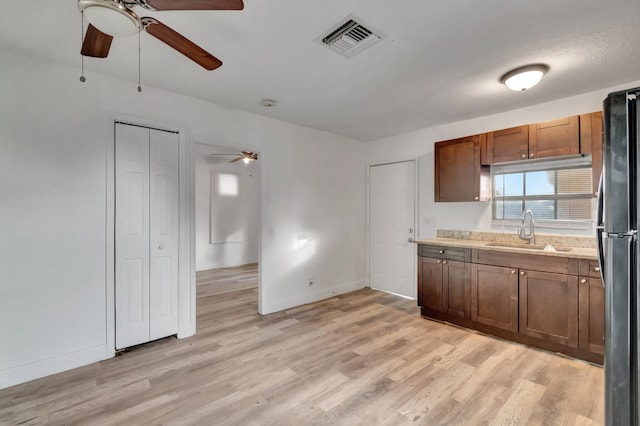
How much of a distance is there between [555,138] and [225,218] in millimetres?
6275

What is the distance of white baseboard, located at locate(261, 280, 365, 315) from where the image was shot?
3.94 meters

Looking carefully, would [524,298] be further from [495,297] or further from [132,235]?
[132,235]

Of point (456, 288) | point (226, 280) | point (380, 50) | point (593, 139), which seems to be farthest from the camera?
point (226, 280)

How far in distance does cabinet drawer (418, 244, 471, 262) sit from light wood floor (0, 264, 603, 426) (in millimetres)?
823

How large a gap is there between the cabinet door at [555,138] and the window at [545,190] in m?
0.37

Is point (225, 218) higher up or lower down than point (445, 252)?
higher up

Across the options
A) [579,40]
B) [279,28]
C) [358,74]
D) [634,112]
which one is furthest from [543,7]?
[279,28]

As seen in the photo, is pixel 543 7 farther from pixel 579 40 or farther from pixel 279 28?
pixel 279 28

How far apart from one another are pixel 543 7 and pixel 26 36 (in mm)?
3431

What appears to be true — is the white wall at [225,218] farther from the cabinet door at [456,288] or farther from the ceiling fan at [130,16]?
the ceiling fan at [130,16]

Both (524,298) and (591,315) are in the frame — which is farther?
(524,298)

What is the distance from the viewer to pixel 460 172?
12.1 ft

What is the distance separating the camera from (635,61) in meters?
2.37

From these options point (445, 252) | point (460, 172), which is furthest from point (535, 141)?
point (445, 252)
